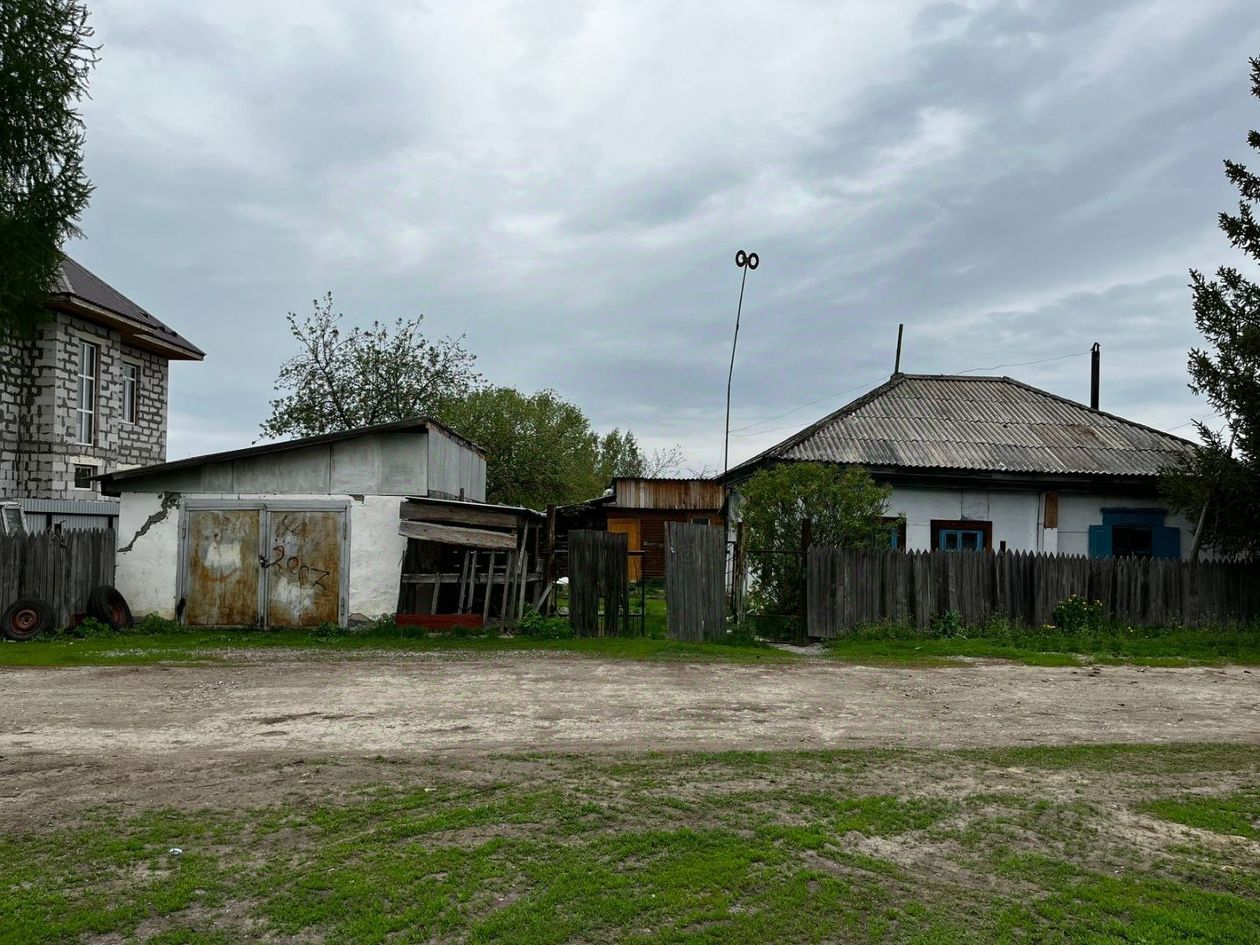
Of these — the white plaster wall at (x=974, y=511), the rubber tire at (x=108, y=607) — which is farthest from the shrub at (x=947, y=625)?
the rubber tire at (x=108, y=607)

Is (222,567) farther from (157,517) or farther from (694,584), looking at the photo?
(694,584)

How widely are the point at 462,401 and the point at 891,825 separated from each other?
124 feet

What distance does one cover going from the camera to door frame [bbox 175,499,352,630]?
55.4 ft

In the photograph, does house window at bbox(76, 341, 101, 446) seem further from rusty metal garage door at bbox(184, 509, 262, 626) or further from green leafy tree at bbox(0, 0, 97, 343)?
rusty metal garage door at bbox(184, 509, 262, 626)

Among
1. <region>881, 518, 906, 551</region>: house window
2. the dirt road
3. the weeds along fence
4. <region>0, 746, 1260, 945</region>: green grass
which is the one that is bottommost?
the dirt road

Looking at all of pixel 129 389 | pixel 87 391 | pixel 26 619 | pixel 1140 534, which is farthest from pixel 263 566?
pixel 1140 534

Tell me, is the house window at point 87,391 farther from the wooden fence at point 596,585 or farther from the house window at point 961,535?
the house window at point 961,535

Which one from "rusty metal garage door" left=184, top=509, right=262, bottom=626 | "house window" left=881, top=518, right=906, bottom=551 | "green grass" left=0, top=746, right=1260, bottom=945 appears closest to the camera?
"green grass" left=0, top=746, right=1260, bottom=945

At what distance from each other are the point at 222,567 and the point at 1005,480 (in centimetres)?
1527

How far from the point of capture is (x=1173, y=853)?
5582mm

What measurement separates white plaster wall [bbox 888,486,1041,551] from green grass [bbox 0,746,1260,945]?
13.8 m

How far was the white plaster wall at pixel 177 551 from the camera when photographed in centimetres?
1689

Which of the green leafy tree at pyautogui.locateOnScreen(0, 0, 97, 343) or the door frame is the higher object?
the green leafy tree at pyautogui.locateOnScreen(0, 0, 97, 343)

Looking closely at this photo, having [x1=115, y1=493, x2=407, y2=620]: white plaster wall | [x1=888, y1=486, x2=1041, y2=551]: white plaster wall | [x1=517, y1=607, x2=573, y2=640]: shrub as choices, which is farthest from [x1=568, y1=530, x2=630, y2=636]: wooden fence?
[x1=888, y1=486, x2=1041, y2=551]: white plaster wall
